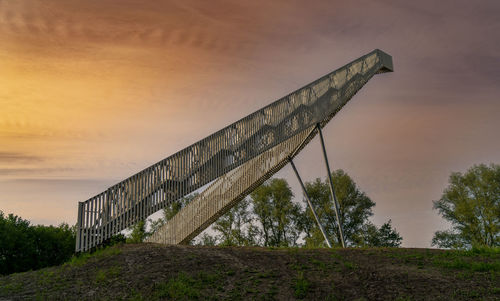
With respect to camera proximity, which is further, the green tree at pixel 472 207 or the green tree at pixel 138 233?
the green tree at pixel 138 233

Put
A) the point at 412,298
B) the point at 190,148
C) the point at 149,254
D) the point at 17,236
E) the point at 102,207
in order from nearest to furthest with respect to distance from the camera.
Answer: the point at 412,298
the point at 149,254
the point at 102,207
the point at 190,148
the point at 17,236

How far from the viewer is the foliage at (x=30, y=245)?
18.4 meters

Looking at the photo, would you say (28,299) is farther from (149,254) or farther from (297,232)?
(297,232)

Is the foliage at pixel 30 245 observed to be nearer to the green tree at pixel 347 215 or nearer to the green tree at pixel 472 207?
the green tree at pixel 347 215

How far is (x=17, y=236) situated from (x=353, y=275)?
1513 centimetres

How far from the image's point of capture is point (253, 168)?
18.4 metres

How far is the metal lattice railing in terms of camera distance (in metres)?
14.2

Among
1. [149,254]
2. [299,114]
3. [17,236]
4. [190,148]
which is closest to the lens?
[149,254]

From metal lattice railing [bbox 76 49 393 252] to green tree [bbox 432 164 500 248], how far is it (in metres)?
16.8

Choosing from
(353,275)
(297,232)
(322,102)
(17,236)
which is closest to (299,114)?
(322,102)

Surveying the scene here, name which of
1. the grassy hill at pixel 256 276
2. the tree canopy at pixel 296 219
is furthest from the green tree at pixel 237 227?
the grassy hill at pixel 256 276

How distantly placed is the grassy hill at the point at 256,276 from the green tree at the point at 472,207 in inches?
797

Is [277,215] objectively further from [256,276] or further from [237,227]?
[256,276]

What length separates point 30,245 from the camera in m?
19.4
